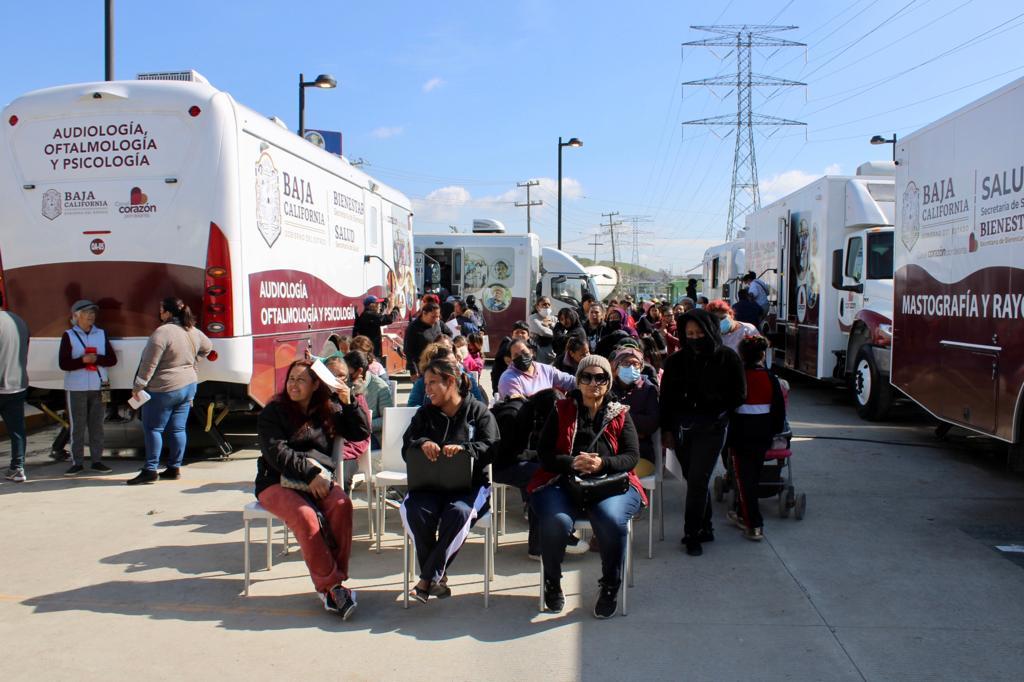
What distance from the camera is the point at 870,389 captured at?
11.2m

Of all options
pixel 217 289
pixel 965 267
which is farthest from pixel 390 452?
pixel 965 267

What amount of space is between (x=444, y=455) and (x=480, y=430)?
305 mm

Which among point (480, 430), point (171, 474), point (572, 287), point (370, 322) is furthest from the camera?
point (572, 287)

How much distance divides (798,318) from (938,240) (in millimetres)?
5887

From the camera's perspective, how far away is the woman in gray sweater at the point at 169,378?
24.1ft

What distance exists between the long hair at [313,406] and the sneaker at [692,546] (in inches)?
99.0

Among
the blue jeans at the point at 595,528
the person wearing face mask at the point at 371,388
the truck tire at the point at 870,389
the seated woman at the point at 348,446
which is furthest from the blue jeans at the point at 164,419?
the truck tire at the point at 870,389

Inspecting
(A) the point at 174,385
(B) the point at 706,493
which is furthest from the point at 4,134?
(B) the point at 706,493

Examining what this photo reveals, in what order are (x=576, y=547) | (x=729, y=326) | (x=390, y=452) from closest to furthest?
(x=576, y=547) → (x=390, y=452) → (x=729, y=326)

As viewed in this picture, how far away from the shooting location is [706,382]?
5668mm

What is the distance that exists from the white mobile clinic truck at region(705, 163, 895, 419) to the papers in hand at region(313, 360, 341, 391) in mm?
8385

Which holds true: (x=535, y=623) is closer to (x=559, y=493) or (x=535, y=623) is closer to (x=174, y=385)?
(x=559, y=493)

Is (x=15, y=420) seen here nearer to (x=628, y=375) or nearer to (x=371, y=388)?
(x=371, y=388)

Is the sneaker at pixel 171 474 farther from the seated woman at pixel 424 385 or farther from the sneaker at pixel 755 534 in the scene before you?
the sneaker at pixel 755 534
